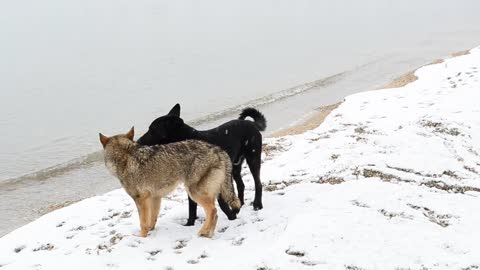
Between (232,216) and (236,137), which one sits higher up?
(236,137)

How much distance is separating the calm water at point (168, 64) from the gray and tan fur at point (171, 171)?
8109mm

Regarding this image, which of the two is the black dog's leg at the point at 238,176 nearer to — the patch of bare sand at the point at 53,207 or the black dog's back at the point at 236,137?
the black dog's back at the point at 236,137

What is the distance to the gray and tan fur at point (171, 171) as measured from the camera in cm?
707

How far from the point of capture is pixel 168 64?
3584 cm

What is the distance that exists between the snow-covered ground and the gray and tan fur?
55cm

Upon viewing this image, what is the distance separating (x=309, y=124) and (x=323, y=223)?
521 inches

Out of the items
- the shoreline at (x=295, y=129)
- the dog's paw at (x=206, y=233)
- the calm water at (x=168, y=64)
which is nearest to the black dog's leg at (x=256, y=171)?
the dog's paw at (x=206, y=233)

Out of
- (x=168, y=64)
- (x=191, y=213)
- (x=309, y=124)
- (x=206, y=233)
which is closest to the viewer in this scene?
(x=206, y=233)

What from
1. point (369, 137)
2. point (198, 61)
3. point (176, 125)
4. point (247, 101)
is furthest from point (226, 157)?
point (198, 61)

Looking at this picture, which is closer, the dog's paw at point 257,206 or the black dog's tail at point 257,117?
the dog's paw at point 257,206

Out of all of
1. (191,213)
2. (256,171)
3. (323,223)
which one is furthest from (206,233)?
(323,223)

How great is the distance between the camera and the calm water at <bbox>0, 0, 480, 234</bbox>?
71.6 ft

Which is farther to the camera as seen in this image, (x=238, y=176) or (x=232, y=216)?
(x=238, y=176)

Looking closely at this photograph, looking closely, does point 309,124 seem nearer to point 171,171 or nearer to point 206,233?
point 206,233
